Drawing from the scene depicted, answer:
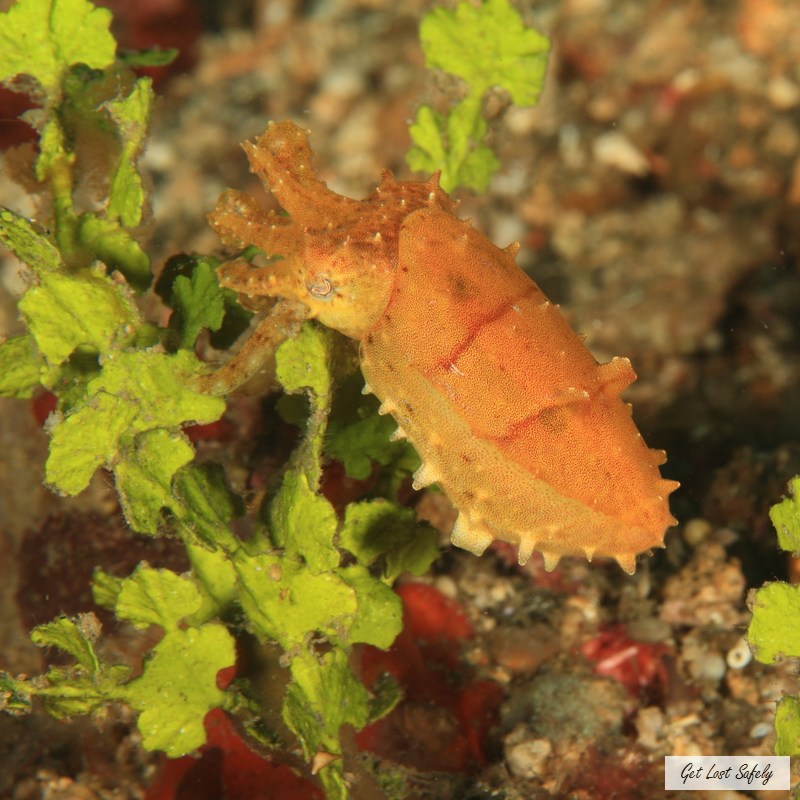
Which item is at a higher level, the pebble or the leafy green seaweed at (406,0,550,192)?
the leafy green seaweed at (406,0,550,192)

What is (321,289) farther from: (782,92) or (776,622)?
(782,92)

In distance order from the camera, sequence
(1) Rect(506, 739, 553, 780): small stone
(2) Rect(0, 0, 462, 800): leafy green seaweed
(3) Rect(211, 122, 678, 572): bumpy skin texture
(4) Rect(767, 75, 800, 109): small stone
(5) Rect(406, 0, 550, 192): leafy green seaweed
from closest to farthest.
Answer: (3) Rect(211, 122, 678, 572): bumpy skin texture < (2) Rect(0, 0, 462, 800): leafy green seaweed < (1) Rect(506, 739, 553, 780): small stone < (5) Rect(406, 0, 550, 192): leafy green seaweed < (4) Rect(767, 75, 800, 109): small stone

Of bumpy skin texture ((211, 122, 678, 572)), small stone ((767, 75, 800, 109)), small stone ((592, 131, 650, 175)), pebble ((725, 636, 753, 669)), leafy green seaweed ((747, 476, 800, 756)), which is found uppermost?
bumpy skin texture ((211, 122, 678, 572))

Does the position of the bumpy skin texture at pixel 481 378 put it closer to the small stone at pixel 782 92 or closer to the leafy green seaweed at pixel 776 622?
the leafy green seaweed at pixel 776 622

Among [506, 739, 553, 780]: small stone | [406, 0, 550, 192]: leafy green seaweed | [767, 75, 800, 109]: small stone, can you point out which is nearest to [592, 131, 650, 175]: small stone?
[767, 75, 800, 109]: small stone

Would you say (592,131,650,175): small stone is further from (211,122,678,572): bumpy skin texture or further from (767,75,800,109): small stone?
(211,122,678,572): bumpy skin texture

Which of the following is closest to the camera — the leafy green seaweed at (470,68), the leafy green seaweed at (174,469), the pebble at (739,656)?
the leafy green seaweed at (174,469)

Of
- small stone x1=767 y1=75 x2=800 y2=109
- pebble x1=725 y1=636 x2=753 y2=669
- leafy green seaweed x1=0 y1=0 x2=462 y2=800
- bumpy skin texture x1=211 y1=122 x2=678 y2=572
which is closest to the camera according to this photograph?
bumpy skin texture x1=211 y1=122 x2=678 y2=572

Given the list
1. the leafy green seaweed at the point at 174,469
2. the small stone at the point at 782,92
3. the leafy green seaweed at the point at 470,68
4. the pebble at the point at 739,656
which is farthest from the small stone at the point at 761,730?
the small stone at the point at 782,92

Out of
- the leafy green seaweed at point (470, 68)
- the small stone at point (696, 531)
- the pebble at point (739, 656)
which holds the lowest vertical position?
the pebble at point (739, 656)
